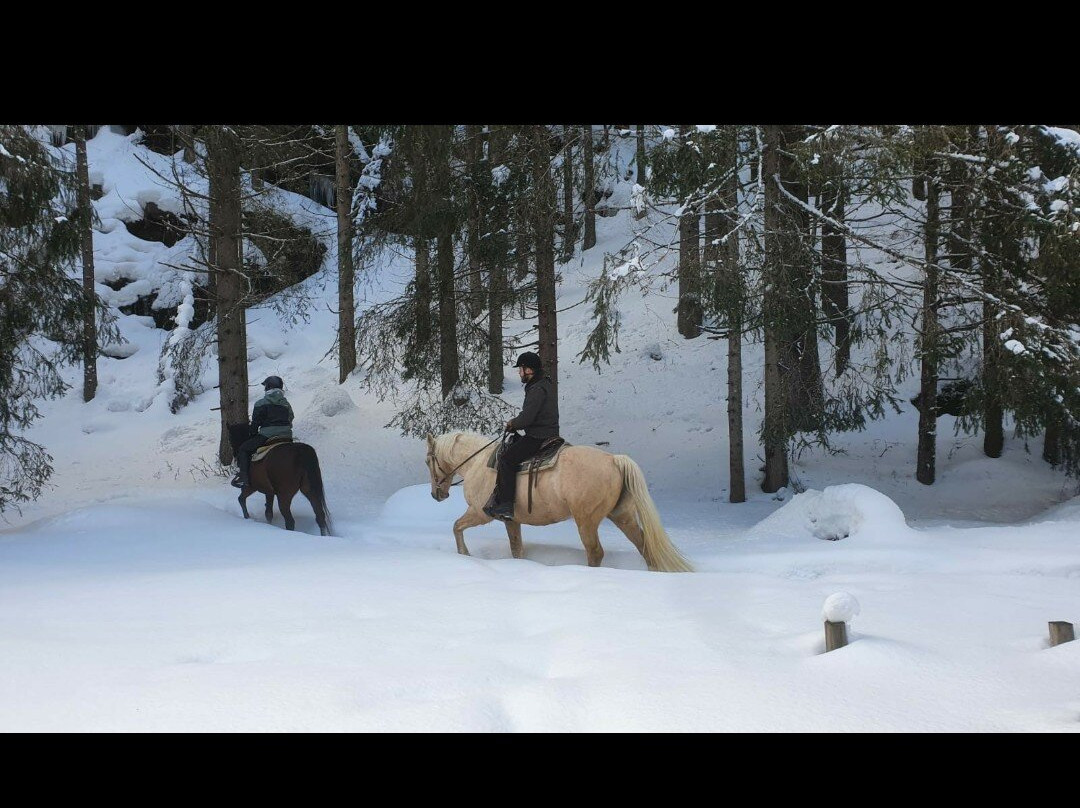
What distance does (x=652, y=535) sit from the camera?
26.5 feet

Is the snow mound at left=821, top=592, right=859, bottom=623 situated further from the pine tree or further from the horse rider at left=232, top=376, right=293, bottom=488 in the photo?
the pine tree

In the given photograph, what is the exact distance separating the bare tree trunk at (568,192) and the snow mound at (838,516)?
4.88 metres

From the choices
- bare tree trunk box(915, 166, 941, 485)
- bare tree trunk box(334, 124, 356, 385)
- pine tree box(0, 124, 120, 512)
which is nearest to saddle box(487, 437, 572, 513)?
bare tree trunk box(915, 166, 941, 485)

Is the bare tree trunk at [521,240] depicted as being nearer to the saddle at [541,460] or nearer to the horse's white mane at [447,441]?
the horse's white mane at [447,441]

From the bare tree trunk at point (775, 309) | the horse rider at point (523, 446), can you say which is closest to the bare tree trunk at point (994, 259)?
the bare tree trunk at point (775, 309)

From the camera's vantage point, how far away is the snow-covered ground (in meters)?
4.17

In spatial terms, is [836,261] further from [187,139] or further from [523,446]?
[187,139]

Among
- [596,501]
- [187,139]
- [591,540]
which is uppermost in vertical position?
[187,139]

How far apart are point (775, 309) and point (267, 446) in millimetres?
6506

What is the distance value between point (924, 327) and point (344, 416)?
36.5ft

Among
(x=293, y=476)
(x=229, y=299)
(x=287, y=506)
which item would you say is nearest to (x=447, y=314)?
(x=229, y=299)

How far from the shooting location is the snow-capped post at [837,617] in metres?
4.78

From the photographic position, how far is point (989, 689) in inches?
172
